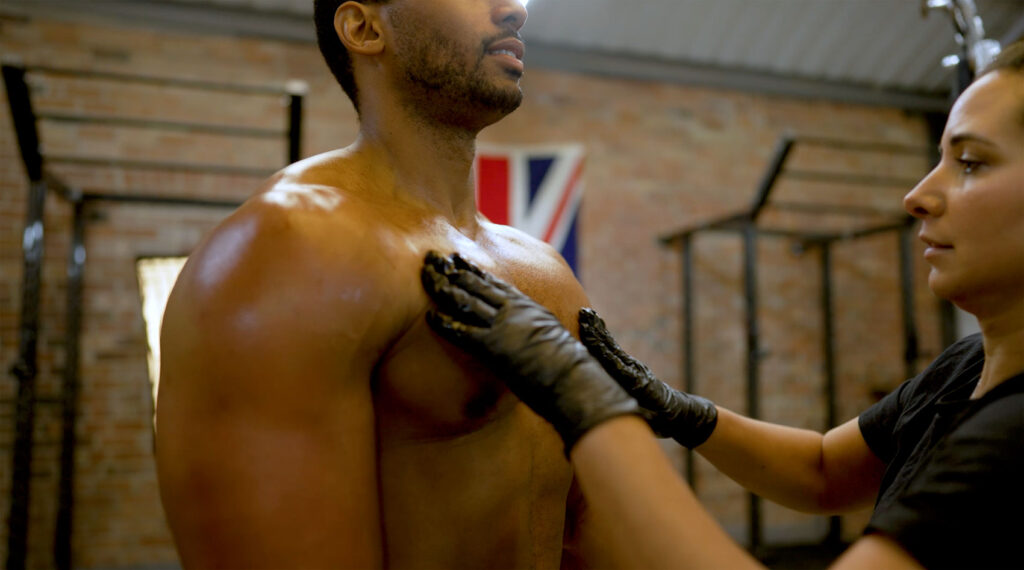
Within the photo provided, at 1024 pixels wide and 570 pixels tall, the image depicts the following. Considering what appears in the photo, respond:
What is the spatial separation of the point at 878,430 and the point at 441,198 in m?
0.85

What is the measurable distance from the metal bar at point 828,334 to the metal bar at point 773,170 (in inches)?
50.7

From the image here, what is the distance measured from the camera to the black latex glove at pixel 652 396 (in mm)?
1170

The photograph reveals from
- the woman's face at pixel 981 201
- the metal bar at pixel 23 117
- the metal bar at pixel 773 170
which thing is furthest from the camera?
the metal bar at pixel 773 170

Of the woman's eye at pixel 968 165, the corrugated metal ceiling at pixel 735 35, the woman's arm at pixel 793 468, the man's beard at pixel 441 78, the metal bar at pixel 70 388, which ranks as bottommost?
the metal bar at pixel 70 388

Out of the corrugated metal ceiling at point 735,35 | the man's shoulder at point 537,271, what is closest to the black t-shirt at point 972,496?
the man's shoulder at point 537,271

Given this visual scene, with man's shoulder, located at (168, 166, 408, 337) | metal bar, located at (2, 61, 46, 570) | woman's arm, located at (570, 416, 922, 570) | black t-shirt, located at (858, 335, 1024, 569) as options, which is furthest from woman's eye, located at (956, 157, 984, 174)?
metal bar, located at (2, 61, 46, 570)

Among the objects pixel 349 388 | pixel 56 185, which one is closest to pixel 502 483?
pixel 349 388

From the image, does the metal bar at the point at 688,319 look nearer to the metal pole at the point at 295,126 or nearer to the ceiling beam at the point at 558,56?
the ceiling beam at the point at 558,56

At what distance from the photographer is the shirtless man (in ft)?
2.44

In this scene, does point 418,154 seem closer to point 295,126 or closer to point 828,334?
point 295,126

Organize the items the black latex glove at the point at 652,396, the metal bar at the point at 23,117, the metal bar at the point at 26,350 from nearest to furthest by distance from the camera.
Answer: the black latex glove at the point at 652,396 < the metal bar at the point at 23,117 < the metal bar at the point at 26,350

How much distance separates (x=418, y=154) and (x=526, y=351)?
400 millimetres

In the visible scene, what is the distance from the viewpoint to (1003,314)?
958mm

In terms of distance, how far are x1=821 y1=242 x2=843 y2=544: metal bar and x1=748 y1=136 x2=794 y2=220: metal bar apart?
129 centimetres
